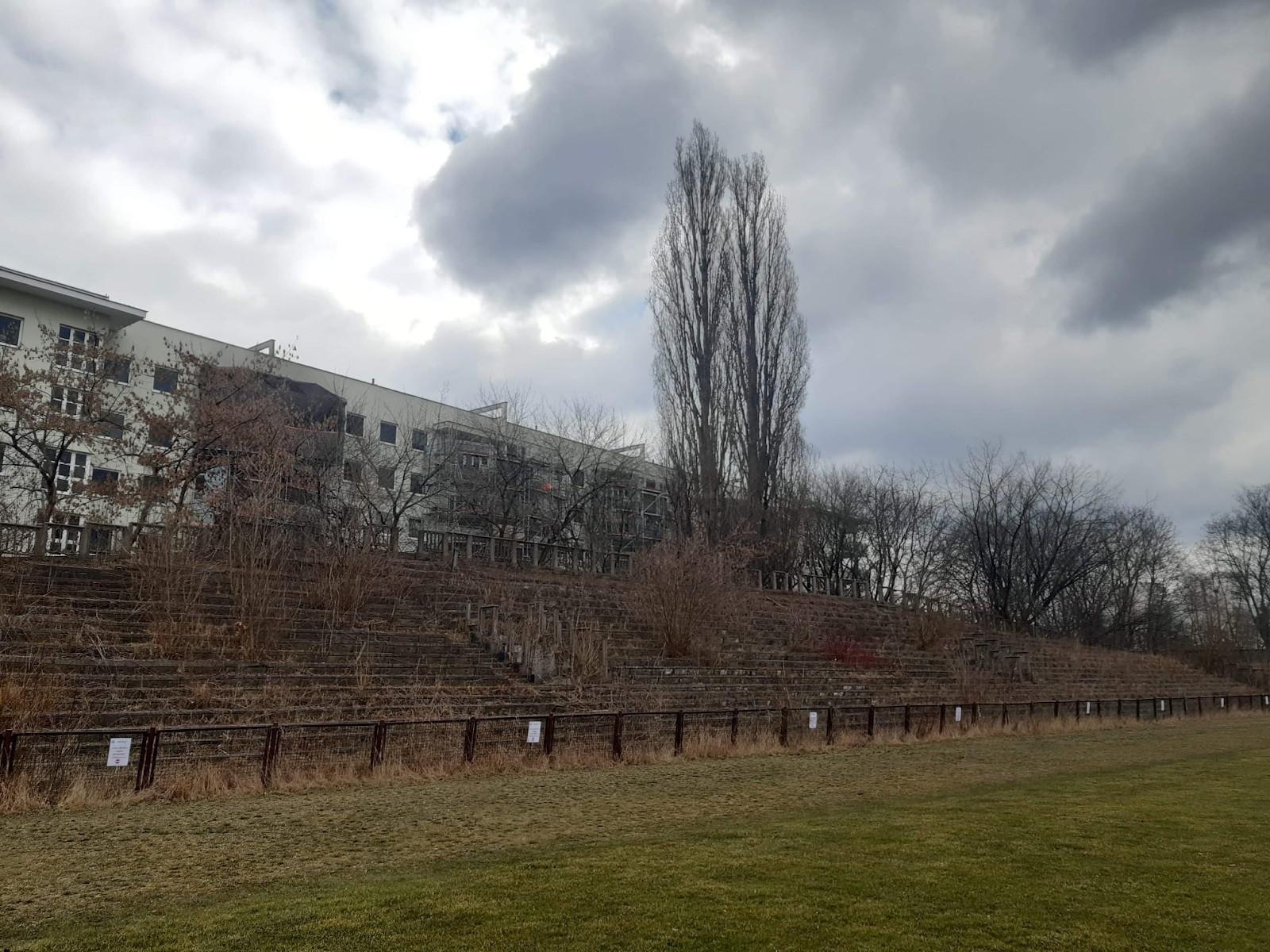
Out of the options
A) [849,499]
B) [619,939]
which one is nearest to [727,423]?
[849,499]

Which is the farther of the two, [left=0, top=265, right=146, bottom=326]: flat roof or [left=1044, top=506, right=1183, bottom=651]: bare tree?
[left=1044, top=506, right=1183, bottom=651]: bare tree

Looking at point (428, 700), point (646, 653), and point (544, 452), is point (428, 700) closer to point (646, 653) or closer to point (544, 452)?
point (646, 653)

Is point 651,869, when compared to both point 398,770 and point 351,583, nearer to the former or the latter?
point 398,770

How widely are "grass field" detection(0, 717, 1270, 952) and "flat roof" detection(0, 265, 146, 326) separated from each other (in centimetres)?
3753

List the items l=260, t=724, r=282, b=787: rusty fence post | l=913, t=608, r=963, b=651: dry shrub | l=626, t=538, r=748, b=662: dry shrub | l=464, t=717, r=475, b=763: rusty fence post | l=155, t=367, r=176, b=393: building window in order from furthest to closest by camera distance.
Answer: l=155, t=367, r=176, b=393: building window, l=913, t=608, r=963, b=651: dry shrub, l=626, t=538, r=748, b=662: dry shrub, l=464, t=717, r=475, b=763: rusty fence post, l=260, t=724, r=282, b=787: rusty fence post

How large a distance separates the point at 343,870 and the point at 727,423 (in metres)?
36.0

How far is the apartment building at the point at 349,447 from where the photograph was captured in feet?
104

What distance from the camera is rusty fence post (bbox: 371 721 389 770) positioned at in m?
13.7

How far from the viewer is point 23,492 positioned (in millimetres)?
35406

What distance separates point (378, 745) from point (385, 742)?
58 cm

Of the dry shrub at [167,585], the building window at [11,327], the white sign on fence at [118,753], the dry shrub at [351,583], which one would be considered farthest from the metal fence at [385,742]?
the building window at [11,327]

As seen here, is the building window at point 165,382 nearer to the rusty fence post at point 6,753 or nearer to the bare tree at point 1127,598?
the rusty fence post at point 6,753

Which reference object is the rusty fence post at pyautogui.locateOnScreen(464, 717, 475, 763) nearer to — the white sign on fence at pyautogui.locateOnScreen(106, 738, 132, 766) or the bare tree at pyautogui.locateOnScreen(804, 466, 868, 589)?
the white sign on fence at pyautogui.locateOnScreen(106, 738, 132, 766)

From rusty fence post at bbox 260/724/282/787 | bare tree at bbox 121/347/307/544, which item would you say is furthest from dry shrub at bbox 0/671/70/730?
bare tree at bbox 121/347/307/544
